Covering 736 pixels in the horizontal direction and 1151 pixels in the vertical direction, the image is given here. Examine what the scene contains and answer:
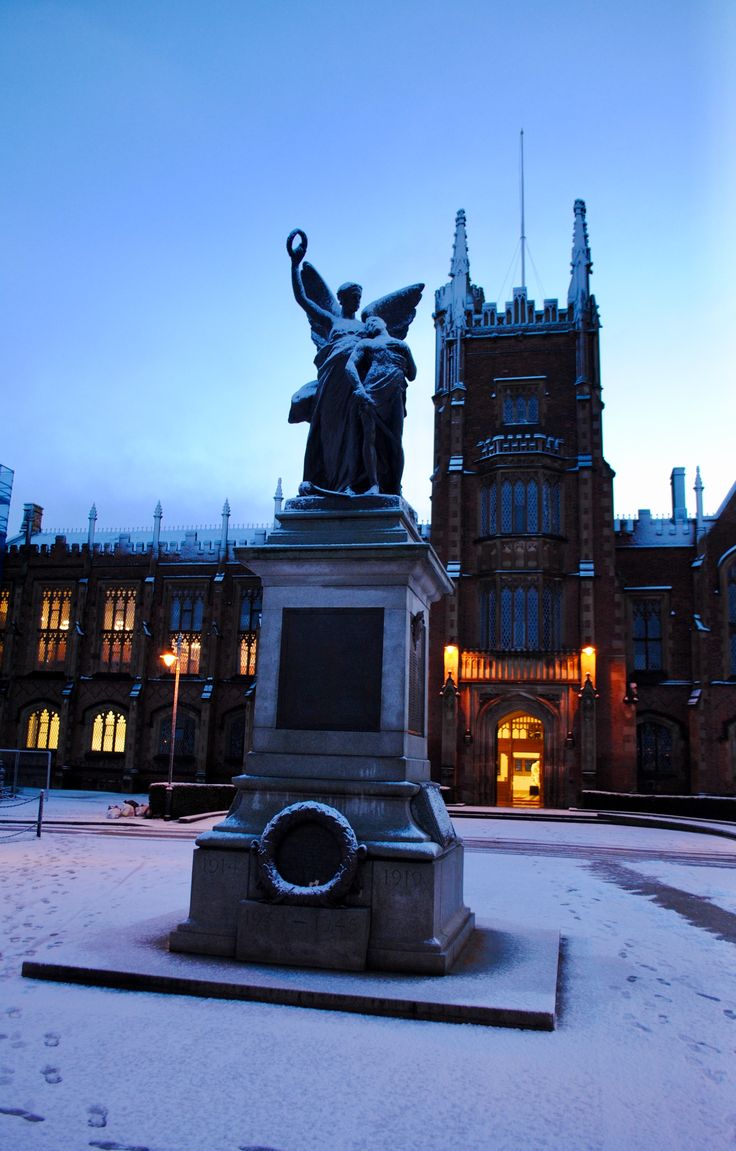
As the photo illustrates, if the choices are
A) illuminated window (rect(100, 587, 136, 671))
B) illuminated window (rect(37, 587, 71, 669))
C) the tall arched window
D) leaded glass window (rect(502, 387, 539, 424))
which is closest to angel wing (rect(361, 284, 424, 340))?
leaded glass window (rect(502, 387, 539, 424))

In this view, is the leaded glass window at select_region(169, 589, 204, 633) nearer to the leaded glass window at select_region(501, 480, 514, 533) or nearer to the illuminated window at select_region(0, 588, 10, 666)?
the illuminated window at select_region(0, 588, 10, 666)

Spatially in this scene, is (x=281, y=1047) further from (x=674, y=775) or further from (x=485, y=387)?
(x=485, y=387)

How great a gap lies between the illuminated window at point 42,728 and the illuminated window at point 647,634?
27020 millimetres

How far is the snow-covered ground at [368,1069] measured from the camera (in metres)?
3.73

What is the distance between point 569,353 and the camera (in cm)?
3534

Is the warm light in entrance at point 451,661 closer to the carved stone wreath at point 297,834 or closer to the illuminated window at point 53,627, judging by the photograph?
the illuminated window at point 53,627

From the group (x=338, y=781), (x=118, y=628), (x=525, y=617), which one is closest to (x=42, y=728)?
(x=118, y=628)

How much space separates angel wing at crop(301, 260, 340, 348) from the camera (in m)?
8.37

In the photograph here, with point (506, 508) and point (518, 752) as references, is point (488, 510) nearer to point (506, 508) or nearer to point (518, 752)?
point (506, 508)

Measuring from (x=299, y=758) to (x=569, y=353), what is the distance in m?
31.8

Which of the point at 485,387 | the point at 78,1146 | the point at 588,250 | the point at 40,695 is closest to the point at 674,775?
the point at 485,387

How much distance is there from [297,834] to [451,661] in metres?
26.3

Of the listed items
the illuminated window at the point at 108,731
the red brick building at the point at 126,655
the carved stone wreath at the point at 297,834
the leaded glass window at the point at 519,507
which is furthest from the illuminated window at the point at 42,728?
the carved stone wreath at the point at 297,834

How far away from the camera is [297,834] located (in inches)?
248
